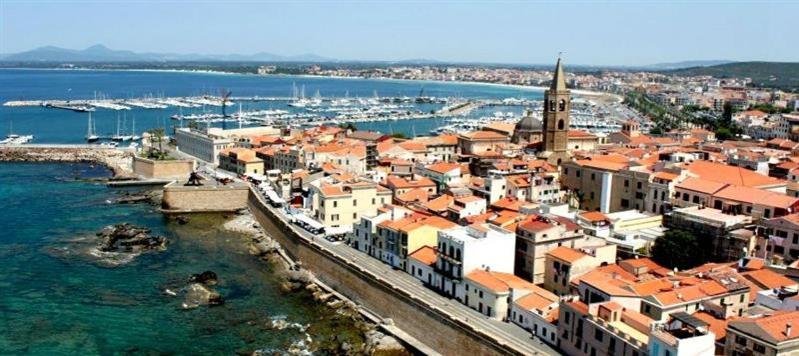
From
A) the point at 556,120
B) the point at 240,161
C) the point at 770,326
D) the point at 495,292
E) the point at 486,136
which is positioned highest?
the point at 556,120

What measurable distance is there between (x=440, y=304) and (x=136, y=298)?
1452cm

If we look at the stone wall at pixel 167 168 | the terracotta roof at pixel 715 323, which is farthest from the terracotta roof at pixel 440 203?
the stone wall at pixel 167 168

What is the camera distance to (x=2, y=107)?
127 m

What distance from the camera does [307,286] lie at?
33344mm

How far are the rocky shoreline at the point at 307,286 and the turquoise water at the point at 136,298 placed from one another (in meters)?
0.56

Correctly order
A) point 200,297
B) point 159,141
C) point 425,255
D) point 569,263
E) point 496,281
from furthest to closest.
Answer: point 159,141
point 200,297
point 425,255
point 569,263
point 496,281

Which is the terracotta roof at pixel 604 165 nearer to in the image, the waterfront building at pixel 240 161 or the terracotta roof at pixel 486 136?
the terracotta roof at pixel 486 136

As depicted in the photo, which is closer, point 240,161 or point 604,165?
point 604,165

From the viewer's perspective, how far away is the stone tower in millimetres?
48031

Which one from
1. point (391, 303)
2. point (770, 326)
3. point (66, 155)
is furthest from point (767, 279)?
point (66, 155)

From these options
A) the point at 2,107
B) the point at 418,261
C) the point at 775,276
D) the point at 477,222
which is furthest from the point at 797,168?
the point at 2,107

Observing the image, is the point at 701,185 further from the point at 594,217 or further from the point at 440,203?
the point at 440,203

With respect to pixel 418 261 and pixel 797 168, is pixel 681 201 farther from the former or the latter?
pixel 418 261

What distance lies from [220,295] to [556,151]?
87.6 ft
